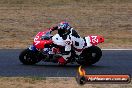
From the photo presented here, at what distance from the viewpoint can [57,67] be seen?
16422 millimetres

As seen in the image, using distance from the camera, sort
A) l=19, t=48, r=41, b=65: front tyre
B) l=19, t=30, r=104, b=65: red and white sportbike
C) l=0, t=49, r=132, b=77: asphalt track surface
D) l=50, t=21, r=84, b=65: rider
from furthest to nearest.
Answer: l=19, t=48, r=41, b=65: front tyre, l=19, t=30, r=104, b=65: red and white sportbike, l=50, t=21, r=84, b=65: rider, l=0, t=49, r=132, b=77: asphalt track surface

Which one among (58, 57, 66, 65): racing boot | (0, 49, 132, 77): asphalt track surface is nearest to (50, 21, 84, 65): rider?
(58, 57, 66, 65): racing boot

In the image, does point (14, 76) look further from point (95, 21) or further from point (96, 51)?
point (95, 21)

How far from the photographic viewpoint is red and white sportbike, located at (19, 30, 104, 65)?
16.4 meters

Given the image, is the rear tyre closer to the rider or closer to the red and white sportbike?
the red and white sportbike

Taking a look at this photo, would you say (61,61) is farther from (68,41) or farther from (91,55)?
(91,55)

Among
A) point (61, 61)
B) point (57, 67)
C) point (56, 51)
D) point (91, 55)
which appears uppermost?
point (56, 51)

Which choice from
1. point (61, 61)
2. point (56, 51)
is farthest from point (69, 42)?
point (61, 61)

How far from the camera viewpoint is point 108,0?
35.1 m

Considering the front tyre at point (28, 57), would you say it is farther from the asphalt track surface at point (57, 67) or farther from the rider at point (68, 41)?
the rider at point (68, 41)

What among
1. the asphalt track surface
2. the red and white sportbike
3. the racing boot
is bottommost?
the asphalt track surface

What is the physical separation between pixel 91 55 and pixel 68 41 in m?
0.80

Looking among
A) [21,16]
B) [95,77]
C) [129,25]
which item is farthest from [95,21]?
[95,77]

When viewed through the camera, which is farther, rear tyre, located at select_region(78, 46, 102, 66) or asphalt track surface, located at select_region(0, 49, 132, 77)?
rear tyre, located at select_region(78, 46, 102, 66)
